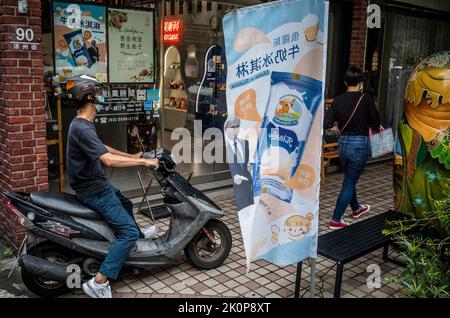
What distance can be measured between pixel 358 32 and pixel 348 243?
→ 5.38 metres

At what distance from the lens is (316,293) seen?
13.9 feet

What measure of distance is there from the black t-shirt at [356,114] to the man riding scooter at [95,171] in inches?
96.2

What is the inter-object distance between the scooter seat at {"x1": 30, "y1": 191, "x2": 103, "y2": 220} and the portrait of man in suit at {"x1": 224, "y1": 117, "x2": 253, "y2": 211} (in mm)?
1313

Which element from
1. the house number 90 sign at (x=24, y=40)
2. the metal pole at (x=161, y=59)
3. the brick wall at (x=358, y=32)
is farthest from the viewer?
the brick wall at (x=358, y=32)

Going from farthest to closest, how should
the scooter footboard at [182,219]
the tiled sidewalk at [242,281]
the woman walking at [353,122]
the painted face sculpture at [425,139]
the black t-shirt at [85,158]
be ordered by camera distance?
1. the woman walking at [353,122]
2. the painted face sculpture at [425,139]
3. the scooter footboard at [182,219]
4. the tiled sidewalk at [242,281]
5. the black t-shirt at [85,158]

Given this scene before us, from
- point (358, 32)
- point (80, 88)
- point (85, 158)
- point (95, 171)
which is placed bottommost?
point (95, 171)

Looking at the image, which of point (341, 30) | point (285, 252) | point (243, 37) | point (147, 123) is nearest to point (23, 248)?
point (285, 252)

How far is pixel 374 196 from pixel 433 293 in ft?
13.4

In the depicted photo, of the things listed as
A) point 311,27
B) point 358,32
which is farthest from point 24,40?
point 358,32

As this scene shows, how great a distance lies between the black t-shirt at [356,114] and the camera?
5.40m

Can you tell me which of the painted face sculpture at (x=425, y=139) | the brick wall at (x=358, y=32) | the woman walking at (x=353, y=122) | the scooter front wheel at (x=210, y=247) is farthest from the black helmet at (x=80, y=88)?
the brick wall at (x=358, y=32)

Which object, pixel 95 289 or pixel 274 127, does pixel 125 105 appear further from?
pixel 274 127

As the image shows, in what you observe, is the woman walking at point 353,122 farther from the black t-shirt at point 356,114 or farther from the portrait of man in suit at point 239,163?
the portrait of man in suit at point 239,163

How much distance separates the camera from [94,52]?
5793 mm
